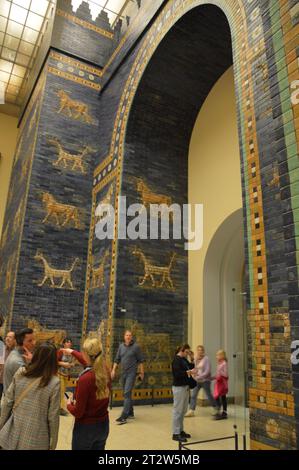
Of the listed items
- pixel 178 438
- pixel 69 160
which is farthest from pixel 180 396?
pixel 69 160

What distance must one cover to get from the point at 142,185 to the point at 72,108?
3.64 meters

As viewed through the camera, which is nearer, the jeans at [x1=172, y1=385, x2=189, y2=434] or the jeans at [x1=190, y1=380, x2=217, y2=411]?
the jeans at [x1=172, y1=385, x2=189, y2=434]

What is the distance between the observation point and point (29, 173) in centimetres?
997

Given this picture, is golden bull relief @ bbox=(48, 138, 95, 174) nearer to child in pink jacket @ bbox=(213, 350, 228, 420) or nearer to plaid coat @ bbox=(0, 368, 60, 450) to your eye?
child in pink jacket @ bbox=(213, 350, 228, 420)

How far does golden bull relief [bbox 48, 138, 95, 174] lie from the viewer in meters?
9.99

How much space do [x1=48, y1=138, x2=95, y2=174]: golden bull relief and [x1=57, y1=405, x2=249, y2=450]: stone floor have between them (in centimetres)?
618

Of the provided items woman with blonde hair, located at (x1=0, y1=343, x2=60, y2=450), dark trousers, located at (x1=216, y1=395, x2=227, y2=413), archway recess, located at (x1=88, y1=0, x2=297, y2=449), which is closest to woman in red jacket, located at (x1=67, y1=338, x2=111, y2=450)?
woman with blonde hair, located at (x1=0, y1=343, x2=60, y2=450)

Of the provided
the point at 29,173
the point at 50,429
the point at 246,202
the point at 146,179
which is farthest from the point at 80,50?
the point at 50,429

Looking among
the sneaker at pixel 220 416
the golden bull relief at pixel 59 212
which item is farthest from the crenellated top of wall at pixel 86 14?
the sneaker at pixel 220 416

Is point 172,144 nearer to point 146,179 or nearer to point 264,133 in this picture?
point 146,179

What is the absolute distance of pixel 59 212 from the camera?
9594mm

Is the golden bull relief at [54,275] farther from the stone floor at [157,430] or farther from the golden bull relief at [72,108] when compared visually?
Result: the golden bull relief at [72,108]

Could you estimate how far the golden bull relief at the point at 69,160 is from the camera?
9992 mm

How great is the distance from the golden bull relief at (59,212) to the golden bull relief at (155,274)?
235 cm
